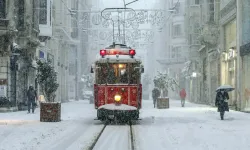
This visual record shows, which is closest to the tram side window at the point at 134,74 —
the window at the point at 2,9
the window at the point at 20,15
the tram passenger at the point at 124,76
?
the tram passenger at the point at 124,76

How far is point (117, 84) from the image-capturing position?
20641 millimetres

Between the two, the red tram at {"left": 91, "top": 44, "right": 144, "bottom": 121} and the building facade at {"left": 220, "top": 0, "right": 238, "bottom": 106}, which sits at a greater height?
the building facade at {"left": 220, "top": 0, "right": 238, "bottom": 106}

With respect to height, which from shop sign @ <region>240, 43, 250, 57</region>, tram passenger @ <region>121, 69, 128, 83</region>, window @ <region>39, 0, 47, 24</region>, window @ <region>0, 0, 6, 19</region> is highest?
window @ <region>39, 0, 47, 24</region>

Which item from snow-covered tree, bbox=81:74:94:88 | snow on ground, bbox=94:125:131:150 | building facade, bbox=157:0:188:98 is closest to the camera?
snow on ground, bbox=94:125:131:150

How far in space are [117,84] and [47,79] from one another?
15.8 feet

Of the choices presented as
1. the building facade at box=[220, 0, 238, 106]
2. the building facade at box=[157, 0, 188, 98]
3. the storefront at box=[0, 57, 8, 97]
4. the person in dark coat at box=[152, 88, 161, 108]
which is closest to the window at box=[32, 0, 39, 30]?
the storefront at box=[0, 57, 8, 97]

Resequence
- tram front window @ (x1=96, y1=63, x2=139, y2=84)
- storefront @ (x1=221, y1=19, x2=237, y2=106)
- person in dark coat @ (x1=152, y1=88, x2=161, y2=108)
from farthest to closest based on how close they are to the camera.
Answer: person in dark coat @ (x1=152, y1=88, x2=161, y2=108) → storefront @ (x1=221, y1=19, x2=237, y2=106) → tram front window @ (x1=96, y1=63, x2=139, y2=84)

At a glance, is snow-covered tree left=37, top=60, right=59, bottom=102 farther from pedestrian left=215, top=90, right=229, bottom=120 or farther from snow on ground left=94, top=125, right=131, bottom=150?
snow on ground left=94, top=125, right=131, bottom=150

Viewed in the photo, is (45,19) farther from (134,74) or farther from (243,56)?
(134,74)

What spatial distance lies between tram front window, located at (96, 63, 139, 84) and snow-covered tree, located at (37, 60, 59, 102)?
3910 millimetres

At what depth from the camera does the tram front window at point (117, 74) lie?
20766 millimetres

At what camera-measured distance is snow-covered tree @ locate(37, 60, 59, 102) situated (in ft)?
78.6

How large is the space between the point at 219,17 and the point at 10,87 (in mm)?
17891

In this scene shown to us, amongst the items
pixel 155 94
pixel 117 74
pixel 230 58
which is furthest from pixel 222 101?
pixel 155 94
